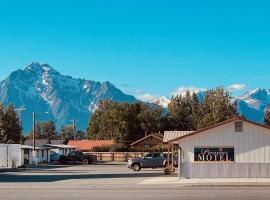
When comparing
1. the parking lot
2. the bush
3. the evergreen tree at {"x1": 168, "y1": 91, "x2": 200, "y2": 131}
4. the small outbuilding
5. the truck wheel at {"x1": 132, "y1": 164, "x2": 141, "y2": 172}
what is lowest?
the parking lot

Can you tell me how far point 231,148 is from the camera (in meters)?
39.4

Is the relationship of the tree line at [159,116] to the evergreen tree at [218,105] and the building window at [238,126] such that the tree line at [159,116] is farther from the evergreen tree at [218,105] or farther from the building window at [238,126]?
the building window at [238,126]

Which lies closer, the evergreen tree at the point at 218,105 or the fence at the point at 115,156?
the fence at the point at 115,156

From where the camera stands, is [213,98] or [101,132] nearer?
[213,98]

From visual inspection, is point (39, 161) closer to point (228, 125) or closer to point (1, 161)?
point (1, 161)

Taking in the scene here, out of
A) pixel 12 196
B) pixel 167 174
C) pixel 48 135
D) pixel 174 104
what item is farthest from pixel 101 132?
pixel 12 196

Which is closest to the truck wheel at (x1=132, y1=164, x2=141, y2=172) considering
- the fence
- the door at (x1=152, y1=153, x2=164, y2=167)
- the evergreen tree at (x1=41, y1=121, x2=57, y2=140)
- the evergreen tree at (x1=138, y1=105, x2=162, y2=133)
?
the door at (x1=152, y1=153, x2=164, y2=167)

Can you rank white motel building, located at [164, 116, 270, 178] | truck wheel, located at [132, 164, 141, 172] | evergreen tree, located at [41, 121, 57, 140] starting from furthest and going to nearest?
evergreen tree, located at [41, 121, 57, 140] → truck wheel, located at [132, 164, 141, 172] → white motel building, located at [164, 116, 270, 178]

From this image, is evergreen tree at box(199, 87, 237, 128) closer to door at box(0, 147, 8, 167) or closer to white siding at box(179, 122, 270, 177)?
door at box(0, 147, 8, 167)

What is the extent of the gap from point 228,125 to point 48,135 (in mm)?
144156

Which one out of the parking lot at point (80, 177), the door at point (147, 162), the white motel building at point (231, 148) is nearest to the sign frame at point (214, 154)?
the white motel building at point (231, 148)

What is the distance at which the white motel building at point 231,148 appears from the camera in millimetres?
39281

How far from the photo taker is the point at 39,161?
84312 millimetres

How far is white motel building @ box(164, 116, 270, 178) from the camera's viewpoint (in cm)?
3928
